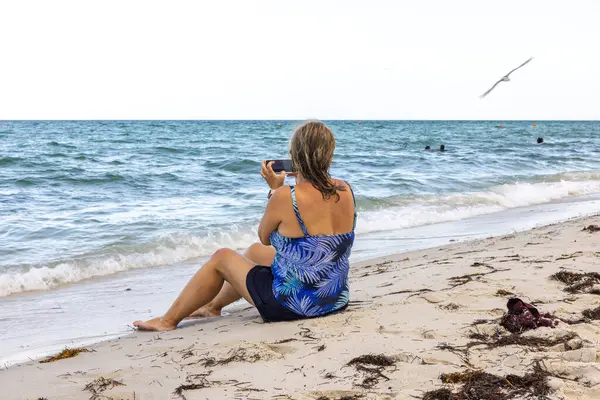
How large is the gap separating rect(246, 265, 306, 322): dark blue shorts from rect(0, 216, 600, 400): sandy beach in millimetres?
72

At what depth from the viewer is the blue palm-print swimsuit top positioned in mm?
3469

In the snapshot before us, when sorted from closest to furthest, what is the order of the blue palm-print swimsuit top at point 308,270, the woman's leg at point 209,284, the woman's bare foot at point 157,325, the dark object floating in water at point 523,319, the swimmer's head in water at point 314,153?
1. the dark object floating in water at point 523,319
2. the swimmer's head in water at point 314,153
3. the blue palm-print swimsuit top at point 308,270
4. the woman's leg at point 209,284
5. the woman's bare foot at point 157,325

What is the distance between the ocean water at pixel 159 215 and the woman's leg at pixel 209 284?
1.55 feet

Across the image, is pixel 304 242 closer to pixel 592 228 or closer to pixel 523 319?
pixel 523 319

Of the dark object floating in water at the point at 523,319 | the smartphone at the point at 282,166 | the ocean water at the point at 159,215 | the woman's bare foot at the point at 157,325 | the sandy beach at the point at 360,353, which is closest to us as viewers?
the sandy beach at the point at 360,353

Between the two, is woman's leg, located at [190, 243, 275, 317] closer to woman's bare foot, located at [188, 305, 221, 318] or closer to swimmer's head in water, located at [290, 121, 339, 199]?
woman's bare foot, located at [188, 305, 221, 318]

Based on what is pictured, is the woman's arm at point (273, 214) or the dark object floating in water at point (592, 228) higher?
the woman's arm at point (273, 214)

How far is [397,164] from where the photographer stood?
19.7m

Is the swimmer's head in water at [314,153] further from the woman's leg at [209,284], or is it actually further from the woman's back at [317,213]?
the woman's leg at [209,284]

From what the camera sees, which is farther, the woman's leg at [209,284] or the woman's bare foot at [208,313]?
the woman's bare foot at [208,313]

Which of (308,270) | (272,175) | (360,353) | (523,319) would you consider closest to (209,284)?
(308,270)

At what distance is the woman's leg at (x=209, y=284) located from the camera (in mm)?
3699

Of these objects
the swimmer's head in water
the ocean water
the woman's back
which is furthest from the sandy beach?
the ocean water

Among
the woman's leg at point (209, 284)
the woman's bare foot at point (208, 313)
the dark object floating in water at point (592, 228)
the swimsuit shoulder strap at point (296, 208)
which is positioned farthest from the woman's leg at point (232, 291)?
the dark object floating in water at point (592, 228)
